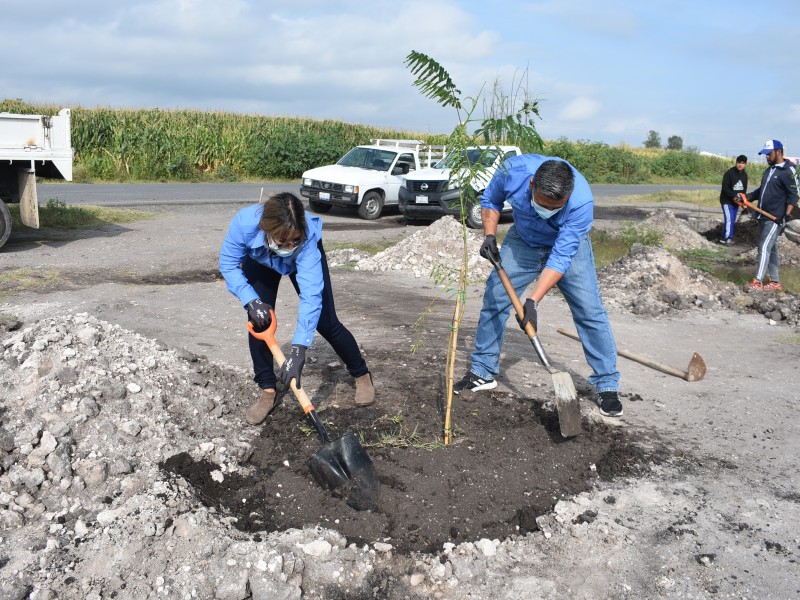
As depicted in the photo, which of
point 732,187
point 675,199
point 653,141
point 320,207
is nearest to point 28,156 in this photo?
point 320,207

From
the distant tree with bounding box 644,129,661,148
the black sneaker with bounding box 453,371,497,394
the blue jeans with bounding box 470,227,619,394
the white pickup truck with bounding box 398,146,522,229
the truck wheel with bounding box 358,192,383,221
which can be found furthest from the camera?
the distant tree with bounding box 644,129,661,148

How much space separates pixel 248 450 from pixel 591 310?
8.38ft

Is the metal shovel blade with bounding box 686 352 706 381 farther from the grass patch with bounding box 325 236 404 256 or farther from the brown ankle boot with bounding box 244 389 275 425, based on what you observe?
the grass patch with bounding box 325 236 404 256

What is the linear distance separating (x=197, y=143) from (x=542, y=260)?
25.6 meters

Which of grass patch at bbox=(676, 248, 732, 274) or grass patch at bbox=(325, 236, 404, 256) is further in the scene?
grass patch at bbox=(325, 236, 404, 256)

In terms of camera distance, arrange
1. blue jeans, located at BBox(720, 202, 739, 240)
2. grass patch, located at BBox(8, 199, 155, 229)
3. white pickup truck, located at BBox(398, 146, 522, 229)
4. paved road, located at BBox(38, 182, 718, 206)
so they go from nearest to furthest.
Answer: grass patch, located at BBox(8, 199, 155, 229), blue jeans, located at BBox(720, 202, 739, 240), white pickup truck, located at BBox(398, 146, 522, 229), paved road, located at BBox(38, 182, 718, 206)

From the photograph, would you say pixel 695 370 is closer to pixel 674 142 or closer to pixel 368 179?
pixel 368 179

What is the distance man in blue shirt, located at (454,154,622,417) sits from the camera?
4918 millimetres

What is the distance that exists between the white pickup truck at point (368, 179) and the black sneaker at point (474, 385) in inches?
474

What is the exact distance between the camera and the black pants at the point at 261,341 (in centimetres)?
493

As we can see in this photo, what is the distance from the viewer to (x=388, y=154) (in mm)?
18234

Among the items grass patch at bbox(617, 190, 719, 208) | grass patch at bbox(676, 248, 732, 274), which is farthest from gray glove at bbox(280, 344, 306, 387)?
grass patch at bbox(617, 190, 719, 208)

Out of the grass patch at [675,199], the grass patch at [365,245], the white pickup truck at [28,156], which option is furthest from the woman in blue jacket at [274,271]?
the grass patch at [675,199]

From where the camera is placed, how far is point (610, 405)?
5461 mm
